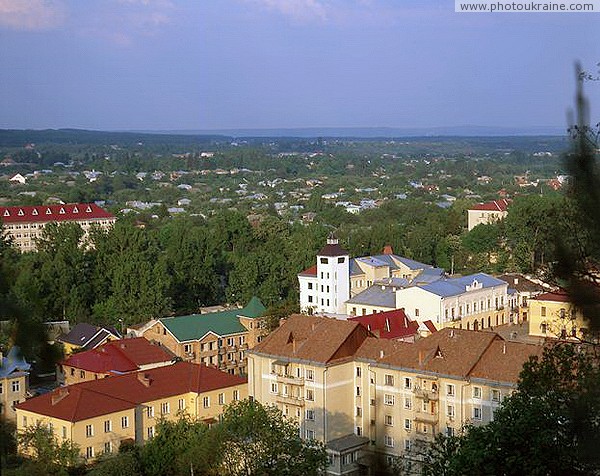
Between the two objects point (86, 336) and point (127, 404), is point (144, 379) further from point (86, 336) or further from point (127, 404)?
point (86, 336)

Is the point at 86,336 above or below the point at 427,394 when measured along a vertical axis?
below

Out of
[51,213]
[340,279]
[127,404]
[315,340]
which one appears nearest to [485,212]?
[340,279]

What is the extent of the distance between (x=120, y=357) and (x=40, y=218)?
2661 centimetres

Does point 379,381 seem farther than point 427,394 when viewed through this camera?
Yes

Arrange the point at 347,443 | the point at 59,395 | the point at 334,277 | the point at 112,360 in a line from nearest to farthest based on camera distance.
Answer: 1. the point at 347,443
2. the point at 59,395
3. the point at 112,360
4. the point at 334,277

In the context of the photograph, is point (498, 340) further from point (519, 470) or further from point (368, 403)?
point (519, 470)

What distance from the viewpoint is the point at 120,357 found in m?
19.4

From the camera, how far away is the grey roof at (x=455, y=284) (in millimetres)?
22375

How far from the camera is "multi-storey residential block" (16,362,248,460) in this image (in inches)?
597

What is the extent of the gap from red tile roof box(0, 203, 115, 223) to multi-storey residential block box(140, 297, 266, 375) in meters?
23.0

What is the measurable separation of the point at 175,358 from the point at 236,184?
63.8m

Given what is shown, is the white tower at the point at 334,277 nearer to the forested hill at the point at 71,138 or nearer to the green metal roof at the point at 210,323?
the green metal roof at the point at 210,323

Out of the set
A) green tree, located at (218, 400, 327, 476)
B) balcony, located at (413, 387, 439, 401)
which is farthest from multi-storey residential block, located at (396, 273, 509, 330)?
green tree, located at (218, 400, 327, 476)

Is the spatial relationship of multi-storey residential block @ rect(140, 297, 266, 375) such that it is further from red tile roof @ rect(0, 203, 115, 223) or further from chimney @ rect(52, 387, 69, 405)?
red tile roof @ rect(0, 203, 115, 223)
